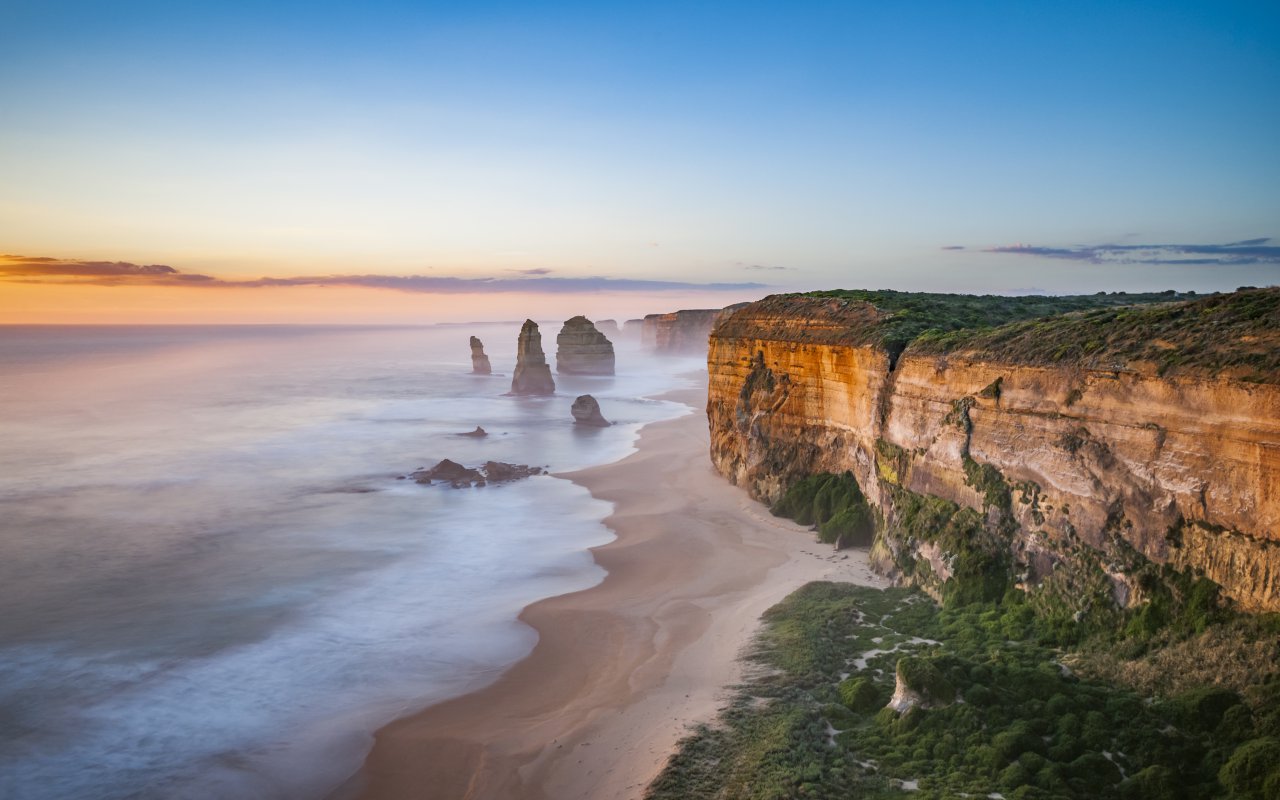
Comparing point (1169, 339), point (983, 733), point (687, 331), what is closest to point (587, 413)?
point (1169, 339)

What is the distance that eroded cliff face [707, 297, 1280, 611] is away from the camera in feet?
42.4

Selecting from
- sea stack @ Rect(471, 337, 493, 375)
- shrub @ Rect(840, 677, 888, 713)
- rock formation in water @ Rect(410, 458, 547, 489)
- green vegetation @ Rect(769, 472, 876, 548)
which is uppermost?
sea stack @ Rect(471, 337, 493, 375)

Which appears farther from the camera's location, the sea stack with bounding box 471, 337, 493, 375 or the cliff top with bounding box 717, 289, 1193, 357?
the sea stack with bounding box 471, 337, 493, 375

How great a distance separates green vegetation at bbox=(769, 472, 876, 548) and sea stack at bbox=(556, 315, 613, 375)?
7217 cm

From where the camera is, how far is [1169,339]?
49.7ft

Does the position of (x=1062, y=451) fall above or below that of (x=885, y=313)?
below

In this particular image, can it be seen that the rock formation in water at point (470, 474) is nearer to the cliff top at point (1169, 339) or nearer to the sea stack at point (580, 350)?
the cliff top at point (1169, 339)

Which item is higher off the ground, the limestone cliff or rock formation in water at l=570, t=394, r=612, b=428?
the limestone cliff

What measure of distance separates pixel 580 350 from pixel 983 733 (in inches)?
3528

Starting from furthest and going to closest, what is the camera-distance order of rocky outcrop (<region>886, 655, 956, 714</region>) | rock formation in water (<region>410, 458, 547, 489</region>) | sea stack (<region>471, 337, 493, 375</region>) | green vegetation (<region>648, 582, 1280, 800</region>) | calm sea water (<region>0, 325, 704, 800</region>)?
sea stack (<region>471, 337, 493, 375</region>) → rock formation in water (<region>410, 458, 547, 489</region>) → calm sea water (<region>0, 325, 704, 800</region>) → rocky outcrop (<region>886, 655, 956, 714</region>) → green vegetation (<region>648, 582, 1280, 800</region>)

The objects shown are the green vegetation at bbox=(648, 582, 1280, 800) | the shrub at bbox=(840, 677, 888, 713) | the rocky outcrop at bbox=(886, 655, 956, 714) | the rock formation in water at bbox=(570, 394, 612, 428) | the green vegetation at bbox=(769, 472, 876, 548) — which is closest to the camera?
the green vegetation at bbox=(648, 582, 1280, 800)

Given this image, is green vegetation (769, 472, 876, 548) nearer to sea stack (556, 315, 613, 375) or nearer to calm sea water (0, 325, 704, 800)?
calm sea water (0, 325, 704, 800)

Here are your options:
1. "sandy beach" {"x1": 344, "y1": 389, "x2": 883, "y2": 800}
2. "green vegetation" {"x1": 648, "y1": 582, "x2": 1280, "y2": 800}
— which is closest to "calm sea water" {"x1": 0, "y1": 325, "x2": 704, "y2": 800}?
"sandy beach" {"x1": 344, "y1": 389, "x2": 883, "y2": 800}

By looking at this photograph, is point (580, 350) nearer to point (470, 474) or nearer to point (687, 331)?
point (687, 331)
